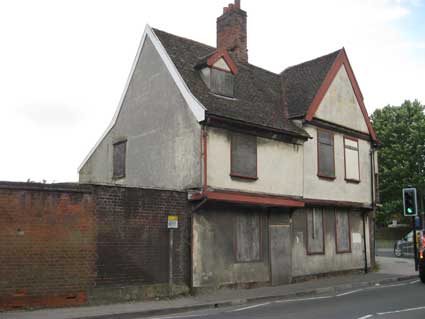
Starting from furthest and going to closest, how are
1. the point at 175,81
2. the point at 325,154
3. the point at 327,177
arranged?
the point at 325,154, the point at 327,177, the point at 175,81

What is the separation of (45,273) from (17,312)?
1.14 meters

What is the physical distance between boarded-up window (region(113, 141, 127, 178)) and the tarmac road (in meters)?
Result: 8.55

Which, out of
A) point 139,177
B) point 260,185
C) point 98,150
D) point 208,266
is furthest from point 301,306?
point 98,150

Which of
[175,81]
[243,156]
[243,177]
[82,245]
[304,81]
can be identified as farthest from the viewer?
[304,81]

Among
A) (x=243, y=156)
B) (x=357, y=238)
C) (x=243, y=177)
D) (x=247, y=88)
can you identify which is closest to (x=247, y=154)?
(x=243, y=156)

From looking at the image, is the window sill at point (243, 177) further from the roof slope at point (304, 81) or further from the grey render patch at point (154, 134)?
the roof slope at point (304, 81)

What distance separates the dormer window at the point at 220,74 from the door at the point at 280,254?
5.10 metres

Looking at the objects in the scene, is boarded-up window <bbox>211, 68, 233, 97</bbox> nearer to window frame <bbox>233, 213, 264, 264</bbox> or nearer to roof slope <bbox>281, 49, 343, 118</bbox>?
roof slope <bbox>281, 49, 343, 118</bbox>

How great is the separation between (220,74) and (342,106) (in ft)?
21.3

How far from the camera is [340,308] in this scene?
12719 mm

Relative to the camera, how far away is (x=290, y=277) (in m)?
19.0

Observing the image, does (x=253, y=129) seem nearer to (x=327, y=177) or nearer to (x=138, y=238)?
(x=327, y=177)

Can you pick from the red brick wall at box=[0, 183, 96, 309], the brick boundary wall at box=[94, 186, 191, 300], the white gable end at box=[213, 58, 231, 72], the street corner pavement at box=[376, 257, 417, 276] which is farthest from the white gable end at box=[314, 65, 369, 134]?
the red brick wall at box=[0, 183, 96, 309]

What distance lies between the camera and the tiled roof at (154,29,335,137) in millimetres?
17703
